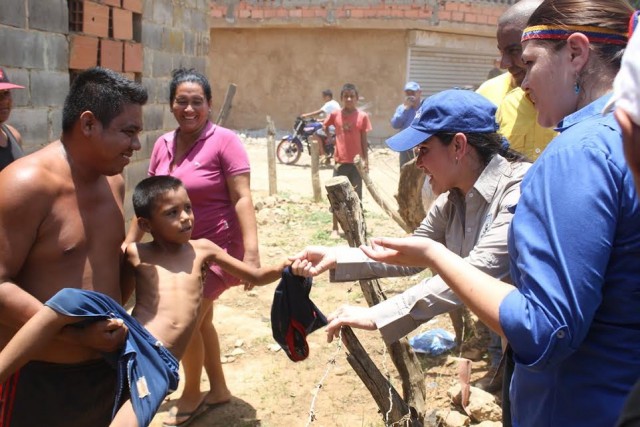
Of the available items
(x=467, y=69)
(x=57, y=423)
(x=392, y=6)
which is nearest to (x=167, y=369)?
(x=57, y=423)

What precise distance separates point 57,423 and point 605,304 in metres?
1.96

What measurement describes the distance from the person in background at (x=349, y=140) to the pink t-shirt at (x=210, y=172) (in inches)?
199

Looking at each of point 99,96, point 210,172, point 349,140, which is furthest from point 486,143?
point 349,140

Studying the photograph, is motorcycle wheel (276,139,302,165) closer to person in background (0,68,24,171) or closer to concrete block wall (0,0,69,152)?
concrete block wall (0,0,69,152)

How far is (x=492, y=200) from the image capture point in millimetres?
2482

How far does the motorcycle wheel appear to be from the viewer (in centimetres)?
1583

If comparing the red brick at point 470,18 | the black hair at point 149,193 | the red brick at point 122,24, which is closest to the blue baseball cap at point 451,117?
the black hair at point 149,193

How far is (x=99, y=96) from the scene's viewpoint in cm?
241

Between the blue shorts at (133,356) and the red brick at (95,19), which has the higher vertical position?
the red brick at (95,19)

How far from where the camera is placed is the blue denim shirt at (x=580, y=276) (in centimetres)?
138

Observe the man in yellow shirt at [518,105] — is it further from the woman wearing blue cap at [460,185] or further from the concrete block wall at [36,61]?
the concrete block wall at [36,61]

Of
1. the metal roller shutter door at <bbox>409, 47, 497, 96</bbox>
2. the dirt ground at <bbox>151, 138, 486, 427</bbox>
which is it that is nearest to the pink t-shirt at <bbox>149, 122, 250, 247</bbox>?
the dirt ground at <bbox>151, 138, 486, 427</bbox>

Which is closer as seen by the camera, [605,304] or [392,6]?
[605,304]

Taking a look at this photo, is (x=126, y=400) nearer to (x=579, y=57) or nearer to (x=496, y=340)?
(x=579, y=57)
